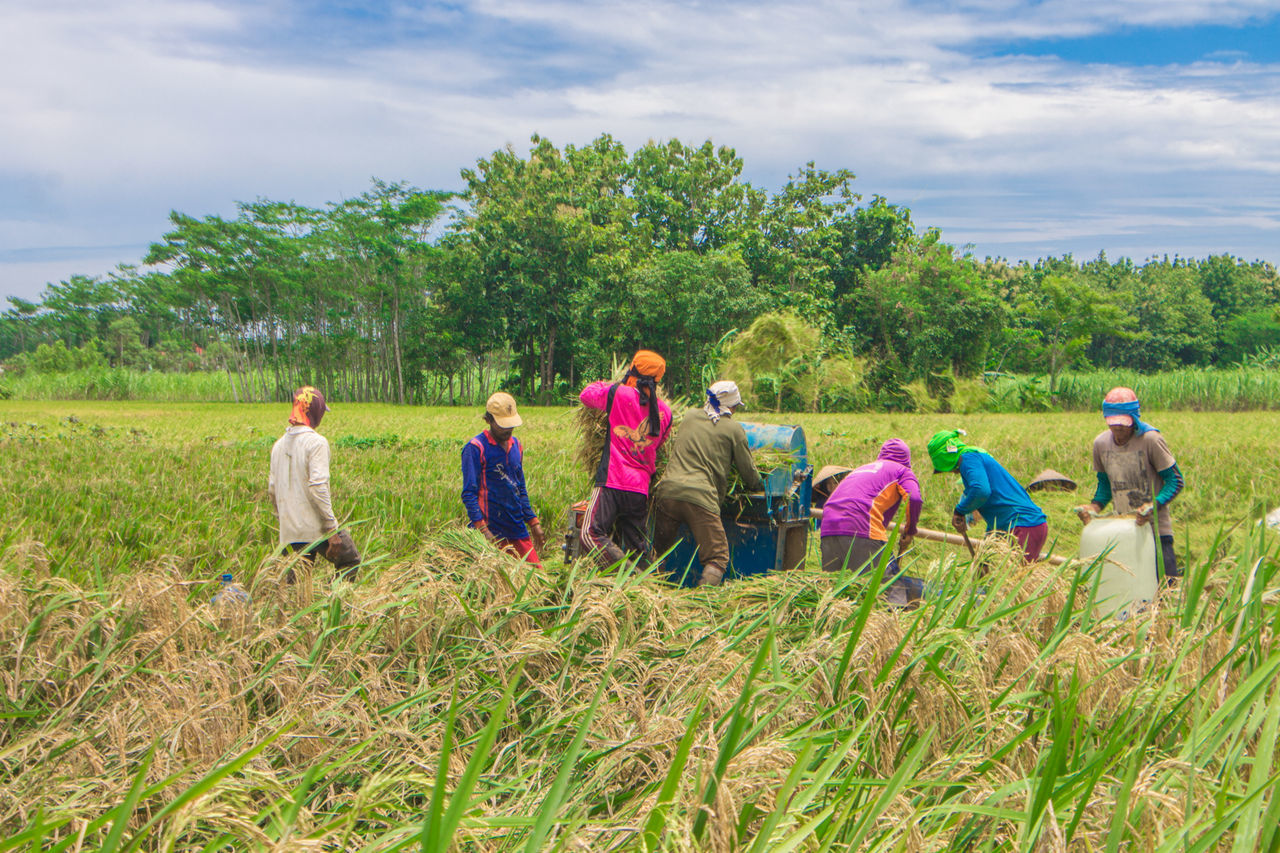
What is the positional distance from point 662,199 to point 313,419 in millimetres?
33450

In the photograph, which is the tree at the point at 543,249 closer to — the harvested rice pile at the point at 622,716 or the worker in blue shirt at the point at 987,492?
the worker in blue shirt at the point at 987,492

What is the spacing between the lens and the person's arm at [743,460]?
16.8 feet

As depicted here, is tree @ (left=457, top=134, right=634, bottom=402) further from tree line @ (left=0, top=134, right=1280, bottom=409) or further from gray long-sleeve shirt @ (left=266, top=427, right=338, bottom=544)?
gray long-sleeve shirt @ (left=266, top=427, right=338, bottom=544)

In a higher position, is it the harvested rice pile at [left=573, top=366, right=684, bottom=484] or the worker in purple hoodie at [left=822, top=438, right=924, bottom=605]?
the harvested rice pile at [left=573, top=366, right=684, bottom=484]

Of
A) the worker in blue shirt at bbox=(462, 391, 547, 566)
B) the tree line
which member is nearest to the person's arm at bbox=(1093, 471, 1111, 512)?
the worker in blue shirt at bbox=(462, 391, 547, 566)

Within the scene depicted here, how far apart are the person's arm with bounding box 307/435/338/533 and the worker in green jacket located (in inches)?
74.8

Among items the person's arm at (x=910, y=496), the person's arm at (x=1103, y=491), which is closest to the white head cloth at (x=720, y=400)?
the person's arm at (x=910, y=496)

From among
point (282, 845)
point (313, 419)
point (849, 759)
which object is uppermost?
point (313, 419)

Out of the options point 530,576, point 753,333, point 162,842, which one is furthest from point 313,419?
point 753,333

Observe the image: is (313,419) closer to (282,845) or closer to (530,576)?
(530,576)

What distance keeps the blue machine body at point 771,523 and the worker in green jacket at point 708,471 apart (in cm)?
28

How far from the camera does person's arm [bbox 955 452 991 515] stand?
5.09 meters

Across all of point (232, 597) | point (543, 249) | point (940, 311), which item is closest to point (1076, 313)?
point (940, 311)

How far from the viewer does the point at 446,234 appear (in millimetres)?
34281
